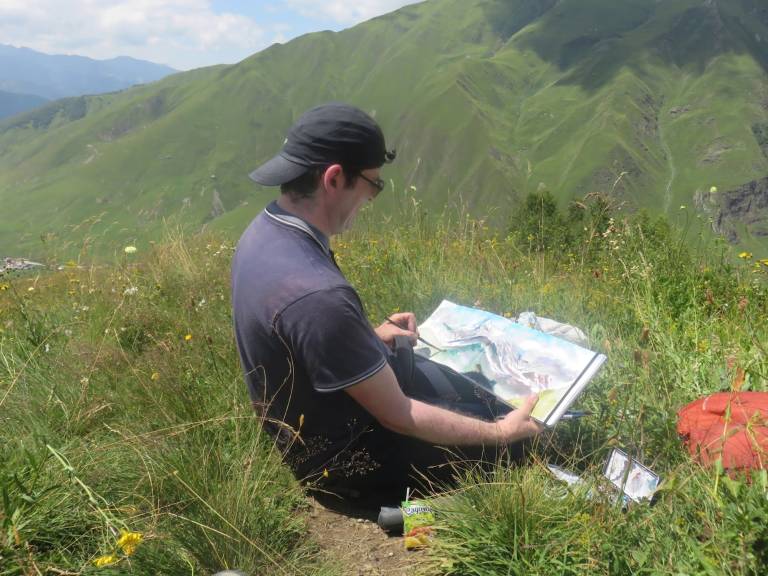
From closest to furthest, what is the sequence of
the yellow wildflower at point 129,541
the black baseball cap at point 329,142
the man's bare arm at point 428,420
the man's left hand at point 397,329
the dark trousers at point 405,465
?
the yellow wildflower at point 129,541, the man's bare arm at point 428,420, the black baseball cap at point 329,142, the dark trousers at point 405,465, the man's left hand at point 397,329

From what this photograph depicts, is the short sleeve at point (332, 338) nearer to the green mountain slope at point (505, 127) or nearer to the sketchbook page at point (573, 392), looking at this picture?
the sketchbook page at point (573, 392)

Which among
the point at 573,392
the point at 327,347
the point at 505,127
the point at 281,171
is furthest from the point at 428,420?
the point at 505,127

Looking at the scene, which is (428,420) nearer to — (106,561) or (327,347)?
(327,347)

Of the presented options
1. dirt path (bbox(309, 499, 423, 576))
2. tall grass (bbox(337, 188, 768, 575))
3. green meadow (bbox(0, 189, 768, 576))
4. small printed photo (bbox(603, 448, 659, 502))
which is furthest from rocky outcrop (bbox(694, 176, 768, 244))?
dirt path (bbox(309, 499, 423, 576))

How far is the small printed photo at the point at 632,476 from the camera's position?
218 cm

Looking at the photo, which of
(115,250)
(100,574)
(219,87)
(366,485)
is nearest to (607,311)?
(366,485)

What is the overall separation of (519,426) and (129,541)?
147 cm

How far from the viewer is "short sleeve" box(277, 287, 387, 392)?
6.82ft

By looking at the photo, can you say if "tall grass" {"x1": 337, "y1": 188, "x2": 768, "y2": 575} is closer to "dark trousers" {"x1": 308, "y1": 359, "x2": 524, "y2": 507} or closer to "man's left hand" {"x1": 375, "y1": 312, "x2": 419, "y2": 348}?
"dark trousers" {"x1": 308, "y1": 359, "x2": 524, "y2": 507}

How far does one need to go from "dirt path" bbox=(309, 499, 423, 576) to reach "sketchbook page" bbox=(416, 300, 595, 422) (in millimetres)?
775

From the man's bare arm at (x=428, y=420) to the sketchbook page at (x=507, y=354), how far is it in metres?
0.12

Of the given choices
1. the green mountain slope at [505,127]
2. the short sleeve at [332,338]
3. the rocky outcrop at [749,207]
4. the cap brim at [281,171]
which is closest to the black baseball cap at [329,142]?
the cap brim at [281,171]

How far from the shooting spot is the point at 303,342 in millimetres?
2123

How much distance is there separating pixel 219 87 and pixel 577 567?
211508 millimetres
